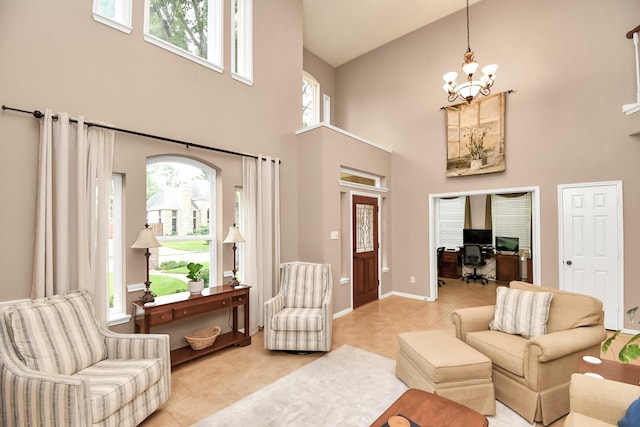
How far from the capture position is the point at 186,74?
3607 mm

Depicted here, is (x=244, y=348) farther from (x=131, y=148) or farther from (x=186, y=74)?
(x=186, y=74)

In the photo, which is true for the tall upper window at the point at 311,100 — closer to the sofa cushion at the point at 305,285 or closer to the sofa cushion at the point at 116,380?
the sofa cushion at the point at 305,285

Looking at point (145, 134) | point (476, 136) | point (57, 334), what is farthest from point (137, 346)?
point (476, 136)

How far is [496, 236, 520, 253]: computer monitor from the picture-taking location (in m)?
7.23

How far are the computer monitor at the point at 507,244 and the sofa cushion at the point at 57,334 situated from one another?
817 centimetres

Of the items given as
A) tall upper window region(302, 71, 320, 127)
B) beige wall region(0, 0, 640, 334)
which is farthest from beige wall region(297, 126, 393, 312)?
tall upper window region(302, 71, 320, 127)

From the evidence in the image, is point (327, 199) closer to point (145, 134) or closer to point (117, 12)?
point (145, 134)

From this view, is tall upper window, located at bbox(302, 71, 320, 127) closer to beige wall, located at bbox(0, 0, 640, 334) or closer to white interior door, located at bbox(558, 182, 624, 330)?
beige wall, located at bbox(0, 0, 640, 334)

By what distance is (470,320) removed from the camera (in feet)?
9.37

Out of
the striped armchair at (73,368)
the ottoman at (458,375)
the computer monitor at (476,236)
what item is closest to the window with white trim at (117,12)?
the striped armchair at (73,368)

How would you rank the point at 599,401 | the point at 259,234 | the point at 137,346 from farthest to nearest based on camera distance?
the point at 259,234, the point at 137,346, the point at 599,401

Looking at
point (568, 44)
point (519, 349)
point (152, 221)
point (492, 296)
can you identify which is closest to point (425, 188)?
point (492, 296)

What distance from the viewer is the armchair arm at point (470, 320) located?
112 inches

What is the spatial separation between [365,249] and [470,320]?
274 centimetres
